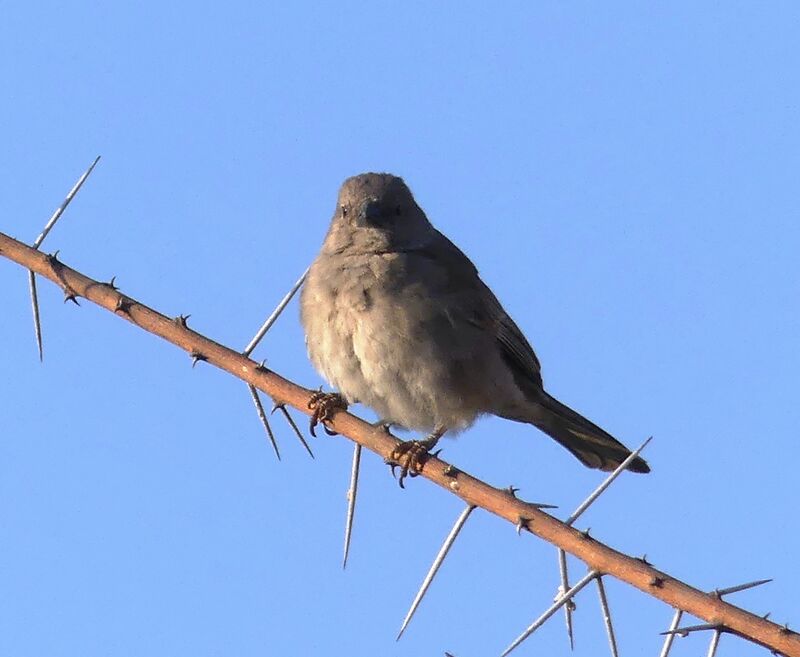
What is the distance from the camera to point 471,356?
6746mm

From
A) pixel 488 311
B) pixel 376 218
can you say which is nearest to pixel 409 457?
pixel 488 311

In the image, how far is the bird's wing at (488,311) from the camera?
23.3 ft

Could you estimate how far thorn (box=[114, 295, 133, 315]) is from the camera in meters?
3.82

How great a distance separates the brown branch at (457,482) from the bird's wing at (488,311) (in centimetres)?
277

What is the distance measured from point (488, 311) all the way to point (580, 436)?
978 mm

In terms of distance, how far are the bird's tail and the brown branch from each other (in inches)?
128

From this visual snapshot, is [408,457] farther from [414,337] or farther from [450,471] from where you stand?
[450,471]

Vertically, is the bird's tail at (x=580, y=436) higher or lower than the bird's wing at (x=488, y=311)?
lower

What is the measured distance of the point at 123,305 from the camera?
383cm

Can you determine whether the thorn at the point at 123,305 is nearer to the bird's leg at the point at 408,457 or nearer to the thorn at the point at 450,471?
the thorn at the point at 450,471

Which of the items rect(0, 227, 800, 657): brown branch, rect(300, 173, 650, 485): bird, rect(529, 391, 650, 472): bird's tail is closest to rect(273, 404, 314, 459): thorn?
rect(0, 227, 800, 657): brown branch

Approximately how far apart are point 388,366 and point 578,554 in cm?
346

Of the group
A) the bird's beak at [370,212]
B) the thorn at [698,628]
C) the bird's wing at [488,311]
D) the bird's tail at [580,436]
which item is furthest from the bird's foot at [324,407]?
the thorn at [698,628]

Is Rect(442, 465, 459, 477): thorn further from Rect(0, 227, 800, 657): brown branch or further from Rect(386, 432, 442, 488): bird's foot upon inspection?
Rect(386, 432, 442, 488): bird's foot
